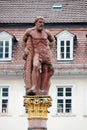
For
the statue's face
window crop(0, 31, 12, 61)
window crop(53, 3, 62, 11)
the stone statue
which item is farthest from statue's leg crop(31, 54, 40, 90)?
window crop(53, 3, 62, 11)

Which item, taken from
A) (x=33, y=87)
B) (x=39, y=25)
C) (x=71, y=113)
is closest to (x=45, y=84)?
(x=33, y=87)

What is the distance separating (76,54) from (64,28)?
172cm

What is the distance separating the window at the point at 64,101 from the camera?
38.9 meters

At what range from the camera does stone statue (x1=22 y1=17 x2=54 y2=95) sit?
17.1 metres

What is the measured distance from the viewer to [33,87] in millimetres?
17000

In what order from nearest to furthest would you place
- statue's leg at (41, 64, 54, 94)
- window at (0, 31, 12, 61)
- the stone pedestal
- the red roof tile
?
the stone pedestal, statue's leg at (41, 64, 54, 94), window at (0, 31, 12, 61), the red roof tile

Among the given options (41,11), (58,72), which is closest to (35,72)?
(58,72)

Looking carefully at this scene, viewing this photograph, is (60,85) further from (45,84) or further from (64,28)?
(45,84)

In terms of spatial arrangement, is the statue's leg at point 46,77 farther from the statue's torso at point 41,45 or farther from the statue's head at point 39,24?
the statue's head at point 39,24

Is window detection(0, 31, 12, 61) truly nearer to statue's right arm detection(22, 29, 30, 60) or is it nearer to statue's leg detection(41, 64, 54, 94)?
statue's right arm detection(22, 29, 30, 60)

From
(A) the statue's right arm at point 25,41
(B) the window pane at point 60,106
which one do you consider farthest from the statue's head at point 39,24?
(B) the window pane at point 60,106

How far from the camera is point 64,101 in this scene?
39.0 meters

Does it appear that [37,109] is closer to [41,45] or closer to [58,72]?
[41,45]

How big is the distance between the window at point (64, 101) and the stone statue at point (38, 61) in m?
21.6
